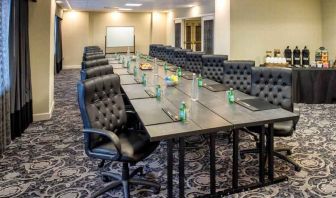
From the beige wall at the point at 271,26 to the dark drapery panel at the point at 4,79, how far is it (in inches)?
185

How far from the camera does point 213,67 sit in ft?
18.5

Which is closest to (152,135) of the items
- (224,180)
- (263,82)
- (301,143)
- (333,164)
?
(224,180)

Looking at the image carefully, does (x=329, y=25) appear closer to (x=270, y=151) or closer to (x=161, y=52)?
(x=161, y=52)

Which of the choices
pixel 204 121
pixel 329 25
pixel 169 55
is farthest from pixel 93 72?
pixel 329 25

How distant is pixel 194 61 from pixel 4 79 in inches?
159

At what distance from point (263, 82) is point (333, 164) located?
1.25 metres

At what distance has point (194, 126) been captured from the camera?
250 cm

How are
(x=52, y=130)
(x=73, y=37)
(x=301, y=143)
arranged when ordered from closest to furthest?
1. (x=301, y=143)
2. (x=52, y=130)
3. (x=73, y=37)

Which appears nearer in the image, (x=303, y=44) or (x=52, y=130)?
(x=52, y=130)

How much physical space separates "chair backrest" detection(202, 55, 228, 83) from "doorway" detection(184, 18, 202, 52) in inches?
271

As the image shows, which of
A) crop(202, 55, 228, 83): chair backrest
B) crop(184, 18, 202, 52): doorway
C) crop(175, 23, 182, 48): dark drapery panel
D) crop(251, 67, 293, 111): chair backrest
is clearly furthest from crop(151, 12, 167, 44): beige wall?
crop(251, 67, 293, 111): chair backrest

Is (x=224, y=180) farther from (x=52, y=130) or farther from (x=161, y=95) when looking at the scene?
(x=52, y=130)

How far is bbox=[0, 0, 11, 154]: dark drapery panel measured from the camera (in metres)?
3.84

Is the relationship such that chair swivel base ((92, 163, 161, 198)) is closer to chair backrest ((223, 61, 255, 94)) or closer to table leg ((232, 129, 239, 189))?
table leg ((232, 129, 239, 189))
